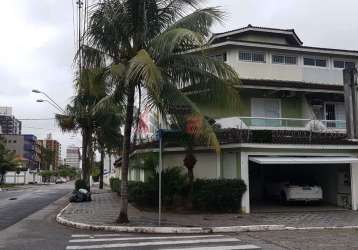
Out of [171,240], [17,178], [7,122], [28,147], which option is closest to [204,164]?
[171,240]

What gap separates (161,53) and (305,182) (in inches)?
450

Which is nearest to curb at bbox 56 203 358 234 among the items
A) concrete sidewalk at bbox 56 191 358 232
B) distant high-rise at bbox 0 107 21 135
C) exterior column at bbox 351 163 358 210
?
concrete sidewalk at bbox 56 191 358 232

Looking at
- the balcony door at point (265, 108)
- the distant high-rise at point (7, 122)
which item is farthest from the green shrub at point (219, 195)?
the distant high-rise at point (7, 122)

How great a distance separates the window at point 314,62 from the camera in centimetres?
2961

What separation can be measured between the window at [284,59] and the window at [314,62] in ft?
2.39

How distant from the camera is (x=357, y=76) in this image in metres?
11.3

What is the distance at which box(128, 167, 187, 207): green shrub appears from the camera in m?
21.1

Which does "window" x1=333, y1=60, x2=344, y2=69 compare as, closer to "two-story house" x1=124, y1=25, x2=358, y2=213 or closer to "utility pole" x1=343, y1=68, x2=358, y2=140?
"two-story house" x1=124, y1=25, x2=358, y2=213

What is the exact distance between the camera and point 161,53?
52.5ft

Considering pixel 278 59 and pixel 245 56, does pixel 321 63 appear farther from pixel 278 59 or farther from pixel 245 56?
pixel 245 56

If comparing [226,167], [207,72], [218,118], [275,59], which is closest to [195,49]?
[207,72]

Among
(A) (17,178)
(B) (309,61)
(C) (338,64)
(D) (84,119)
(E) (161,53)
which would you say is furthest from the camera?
(A) (17,178)

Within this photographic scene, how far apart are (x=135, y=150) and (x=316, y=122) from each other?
30.5ft

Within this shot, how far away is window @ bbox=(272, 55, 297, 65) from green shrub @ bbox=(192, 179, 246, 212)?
428 inches
